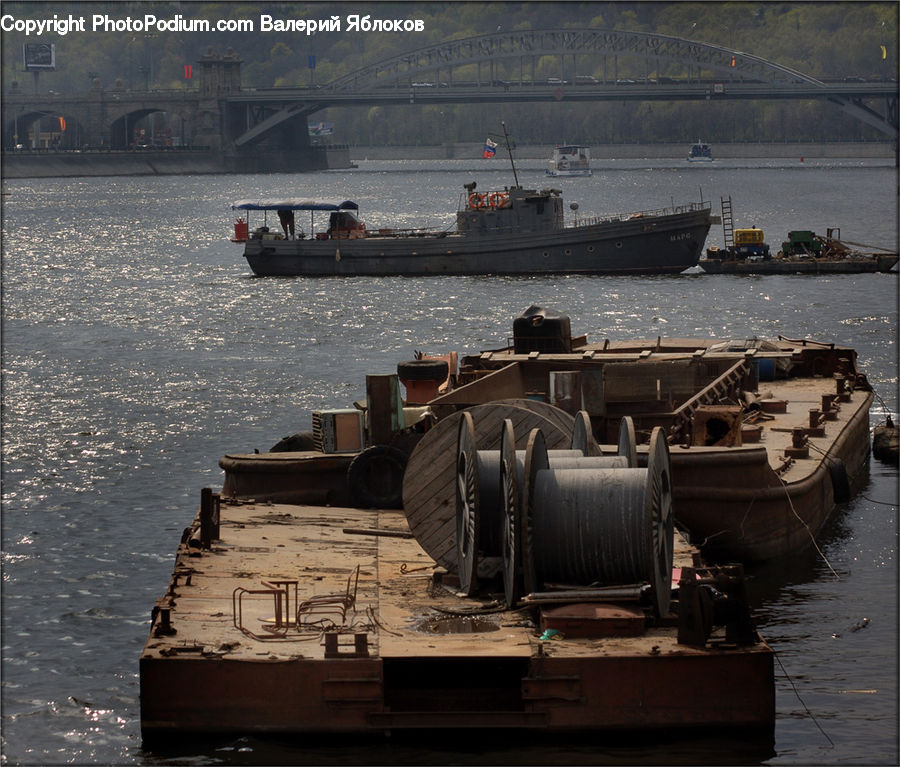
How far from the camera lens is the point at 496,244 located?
3410 inches

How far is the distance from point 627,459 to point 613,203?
15763 cm

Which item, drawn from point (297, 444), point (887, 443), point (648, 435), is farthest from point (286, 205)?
point (648, 435)

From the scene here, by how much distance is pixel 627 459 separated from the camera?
2092 centimetres

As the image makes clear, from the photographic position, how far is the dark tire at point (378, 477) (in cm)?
2811

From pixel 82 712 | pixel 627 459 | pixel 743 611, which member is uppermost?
pixel 627 459

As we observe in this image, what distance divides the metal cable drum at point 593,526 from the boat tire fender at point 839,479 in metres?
12.0

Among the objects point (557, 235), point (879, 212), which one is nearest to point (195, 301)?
point (557, 235)

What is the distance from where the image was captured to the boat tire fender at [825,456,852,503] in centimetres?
3086

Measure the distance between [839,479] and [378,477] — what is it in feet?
29.5

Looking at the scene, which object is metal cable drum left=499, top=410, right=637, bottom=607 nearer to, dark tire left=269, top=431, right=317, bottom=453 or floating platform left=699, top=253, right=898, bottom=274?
dark tire left=269, top=431, right=317, bottom=453

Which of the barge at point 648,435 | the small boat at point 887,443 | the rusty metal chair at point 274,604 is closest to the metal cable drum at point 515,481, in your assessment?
the barge at point 648,435

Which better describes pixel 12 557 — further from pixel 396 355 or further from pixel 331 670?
pixel 396 355

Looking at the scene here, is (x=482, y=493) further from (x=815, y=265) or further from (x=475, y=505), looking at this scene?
(x=815, y=265)

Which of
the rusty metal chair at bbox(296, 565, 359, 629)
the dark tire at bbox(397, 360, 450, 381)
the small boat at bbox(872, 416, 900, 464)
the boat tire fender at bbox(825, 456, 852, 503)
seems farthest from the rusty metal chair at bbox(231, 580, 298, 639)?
the small boat at bbox(872, 416, 900, 464)
